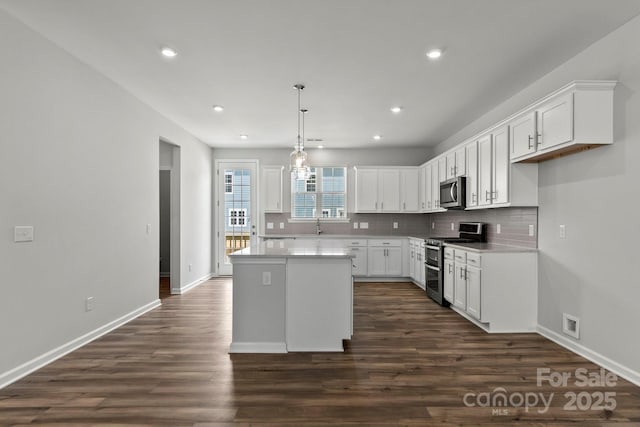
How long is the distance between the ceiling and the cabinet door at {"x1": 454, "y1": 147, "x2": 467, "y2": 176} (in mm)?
581

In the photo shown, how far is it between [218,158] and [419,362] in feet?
19.0

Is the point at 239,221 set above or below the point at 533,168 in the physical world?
below

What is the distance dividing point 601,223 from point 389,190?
13.7ft

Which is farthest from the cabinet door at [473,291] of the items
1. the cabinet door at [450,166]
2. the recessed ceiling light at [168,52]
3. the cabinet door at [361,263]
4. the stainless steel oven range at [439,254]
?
the recessed ceiling light at [168,52]

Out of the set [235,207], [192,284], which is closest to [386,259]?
[235,207]

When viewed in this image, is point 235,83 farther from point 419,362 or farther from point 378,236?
point 378,236

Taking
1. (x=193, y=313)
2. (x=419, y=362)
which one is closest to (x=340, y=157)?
(x=193, y=313)

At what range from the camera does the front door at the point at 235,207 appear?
7.20 metres

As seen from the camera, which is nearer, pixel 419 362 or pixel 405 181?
pixel 419 362

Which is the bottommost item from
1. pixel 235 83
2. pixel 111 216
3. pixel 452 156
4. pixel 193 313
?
pixel 193 313

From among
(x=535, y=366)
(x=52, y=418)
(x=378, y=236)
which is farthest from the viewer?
(x=378, y=236)

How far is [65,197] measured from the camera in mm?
3129

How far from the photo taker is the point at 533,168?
3.67 m

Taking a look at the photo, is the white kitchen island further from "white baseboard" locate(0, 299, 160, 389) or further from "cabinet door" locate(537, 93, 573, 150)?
"cabinet door" locate(537, 93, 573, 150)
